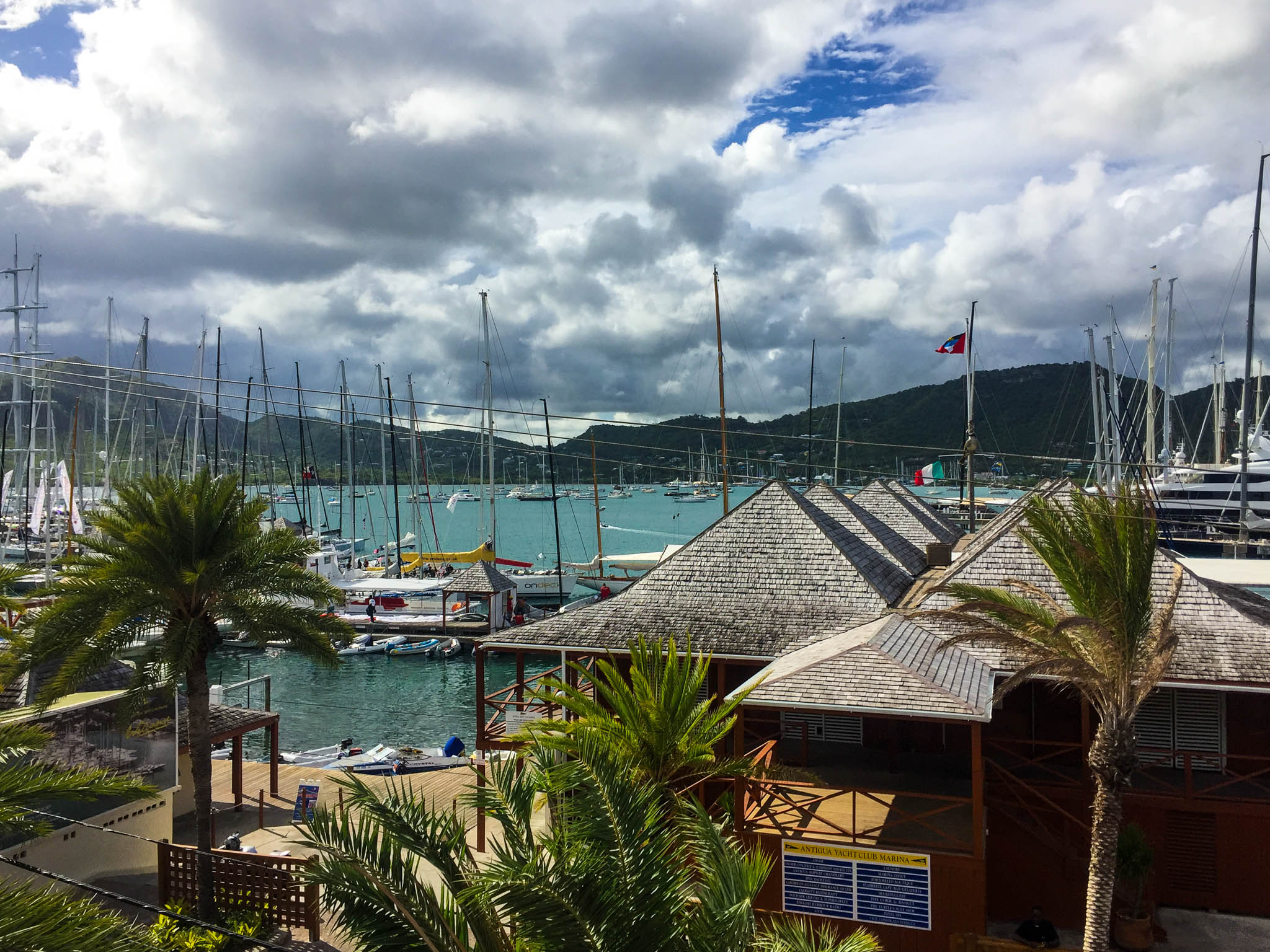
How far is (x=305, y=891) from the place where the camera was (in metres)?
14.2

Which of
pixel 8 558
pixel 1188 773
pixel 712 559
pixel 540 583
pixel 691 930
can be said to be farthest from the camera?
pixel 8 558

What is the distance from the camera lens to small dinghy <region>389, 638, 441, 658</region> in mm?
48719

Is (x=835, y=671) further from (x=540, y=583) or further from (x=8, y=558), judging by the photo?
(x=8, y=558)

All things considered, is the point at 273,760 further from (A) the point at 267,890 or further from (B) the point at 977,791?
(B) the point at 977,791

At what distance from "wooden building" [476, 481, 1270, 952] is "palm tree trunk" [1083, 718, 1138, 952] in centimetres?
166

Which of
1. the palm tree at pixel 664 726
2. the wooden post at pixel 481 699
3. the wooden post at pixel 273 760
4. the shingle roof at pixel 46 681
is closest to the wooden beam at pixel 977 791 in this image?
the palm tree at pixel 664 726

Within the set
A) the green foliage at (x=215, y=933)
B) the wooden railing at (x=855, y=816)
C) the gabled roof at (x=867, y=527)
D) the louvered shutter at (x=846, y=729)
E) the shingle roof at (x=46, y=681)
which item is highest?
the gabled roof at (x=867, y=527)

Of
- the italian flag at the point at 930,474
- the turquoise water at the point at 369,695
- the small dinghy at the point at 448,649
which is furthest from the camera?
the small dinghy at the point at 448,649

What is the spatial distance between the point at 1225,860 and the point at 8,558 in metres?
77.7

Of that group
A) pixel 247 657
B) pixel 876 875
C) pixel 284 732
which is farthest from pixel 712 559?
pixel 247 657

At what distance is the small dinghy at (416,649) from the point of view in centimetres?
4872

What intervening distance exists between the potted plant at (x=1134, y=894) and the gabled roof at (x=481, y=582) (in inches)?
1431

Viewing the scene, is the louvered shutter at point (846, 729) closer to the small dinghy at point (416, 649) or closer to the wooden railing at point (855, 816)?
the wooden railing at point (855, 816)

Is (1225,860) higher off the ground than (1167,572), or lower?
lower
